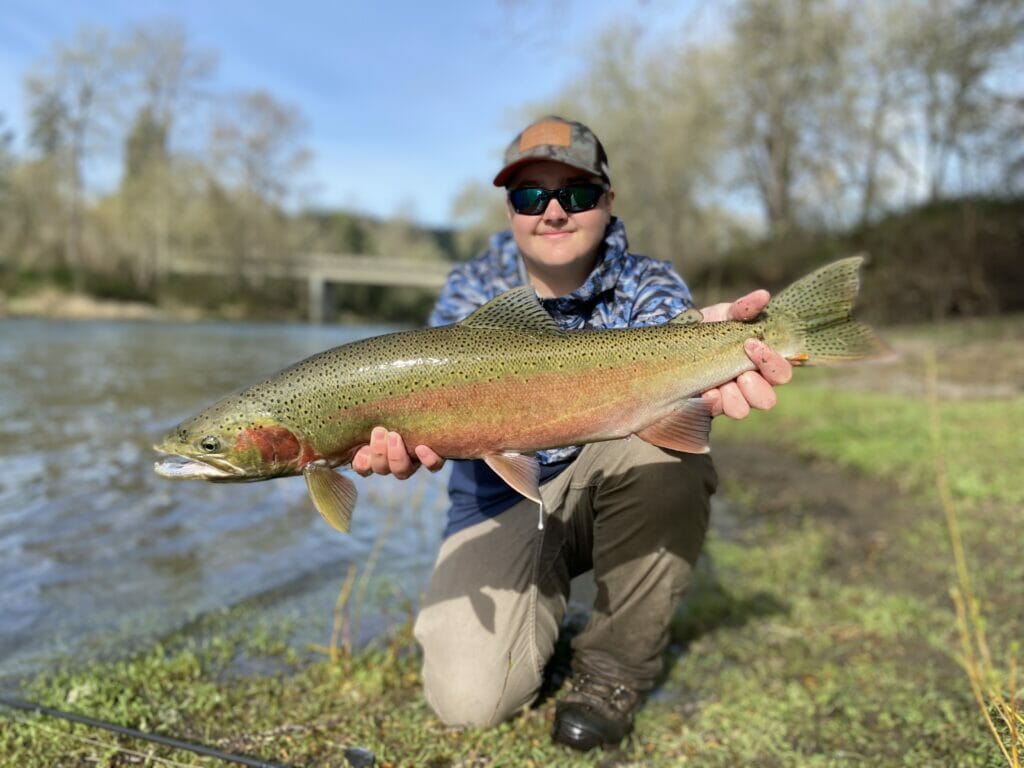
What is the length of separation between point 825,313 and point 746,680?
169cm

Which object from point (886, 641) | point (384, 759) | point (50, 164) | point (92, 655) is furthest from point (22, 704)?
point (50, 164)

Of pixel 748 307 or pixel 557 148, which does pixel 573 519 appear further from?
pixel 557 148

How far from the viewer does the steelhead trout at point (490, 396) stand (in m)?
2.84

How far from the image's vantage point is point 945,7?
23391 mm

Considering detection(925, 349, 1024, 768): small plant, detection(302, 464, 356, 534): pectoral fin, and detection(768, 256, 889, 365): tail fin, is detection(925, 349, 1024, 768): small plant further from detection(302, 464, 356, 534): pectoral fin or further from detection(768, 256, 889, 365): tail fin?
detection(302, 464, 356, 534): pectoral fin

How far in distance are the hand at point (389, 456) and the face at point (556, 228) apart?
112cm

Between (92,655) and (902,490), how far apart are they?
19.5 ft

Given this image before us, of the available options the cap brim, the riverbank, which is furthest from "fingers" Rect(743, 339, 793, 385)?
the riverbank

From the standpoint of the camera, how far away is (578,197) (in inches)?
134

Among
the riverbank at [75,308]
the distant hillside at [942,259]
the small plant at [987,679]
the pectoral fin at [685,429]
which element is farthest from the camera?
the riverbank at [75,308]

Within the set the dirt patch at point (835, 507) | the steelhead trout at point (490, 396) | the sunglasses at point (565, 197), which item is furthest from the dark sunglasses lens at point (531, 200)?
the dirt patch at point (835, 507)

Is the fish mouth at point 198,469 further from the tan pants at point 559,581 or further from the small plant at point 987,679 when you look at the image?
the small plant at point 987,679

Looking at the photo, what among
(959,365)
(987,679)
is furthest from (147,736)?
(959,365)

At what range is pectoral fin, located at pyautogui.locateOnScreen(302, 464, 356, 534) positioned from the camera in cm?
280
